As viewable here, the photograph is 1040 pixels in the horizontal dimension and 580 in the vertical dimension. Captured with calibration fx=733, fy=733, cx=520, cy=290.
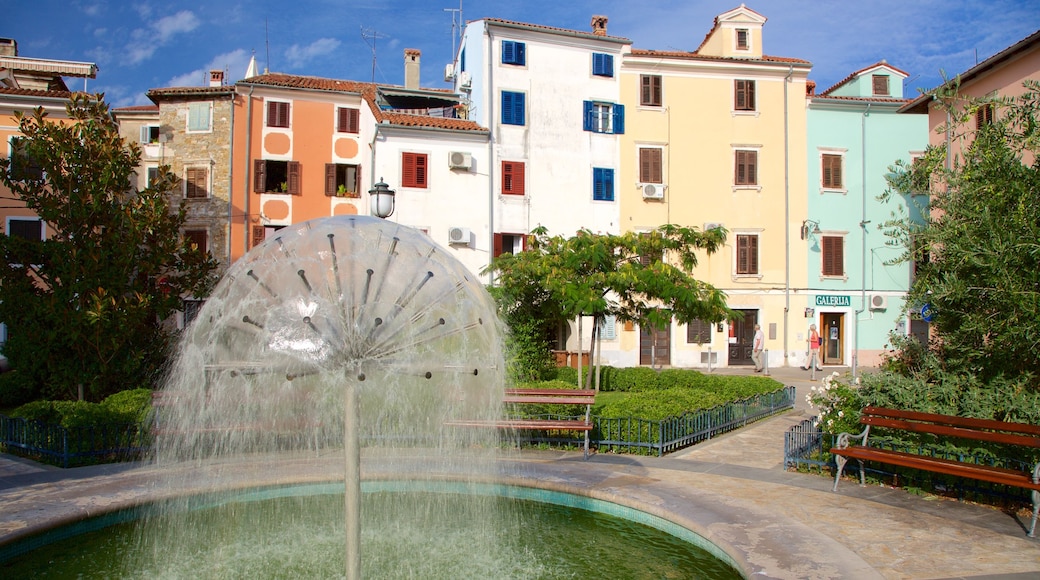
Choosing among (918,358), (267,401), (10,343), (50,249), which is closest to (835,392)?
(918,358)

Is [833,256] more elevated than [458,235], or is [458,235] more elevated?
[458,235]

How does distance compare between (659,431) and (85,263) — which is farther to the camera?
(85,263)

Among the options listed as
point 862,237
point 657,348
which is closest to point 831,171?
point 862,237

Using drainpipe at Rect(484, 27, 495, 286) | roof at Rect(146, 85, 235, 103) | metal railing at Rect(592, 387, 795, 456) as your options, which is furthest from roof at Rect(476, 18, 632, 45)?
metal railing at Rect(592, 387, 795, 456)

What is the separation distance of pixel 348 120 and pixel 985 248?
26.5 meters

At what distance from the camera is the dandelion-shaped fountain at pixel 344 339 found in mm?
5297

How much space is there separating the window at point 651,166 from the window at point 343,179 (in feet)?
39.7

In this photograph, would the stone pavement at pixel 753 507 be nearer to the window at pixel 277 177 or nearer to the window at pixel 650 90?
the window at pixel 277 177

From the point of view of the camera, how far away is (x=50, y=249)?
13.9 meters

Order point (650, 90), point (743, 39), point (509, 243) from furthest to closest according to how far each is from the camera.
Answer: point (743, 39)
point (650, 90)
point (509, 243)

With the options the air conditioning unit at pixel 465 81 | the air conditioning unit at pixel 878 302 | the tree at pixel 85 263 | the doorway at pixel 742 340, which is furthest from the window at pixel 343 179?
the air conditioning unit at pixel 878 302

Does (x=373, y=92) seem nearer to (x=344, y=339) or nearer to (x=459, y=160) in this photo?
(x=459, y=160)

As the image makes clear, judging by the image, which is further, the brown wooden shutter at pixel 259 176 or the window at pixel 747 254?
the window at pixel 747 254

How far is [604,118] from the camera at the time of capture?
103 feet
